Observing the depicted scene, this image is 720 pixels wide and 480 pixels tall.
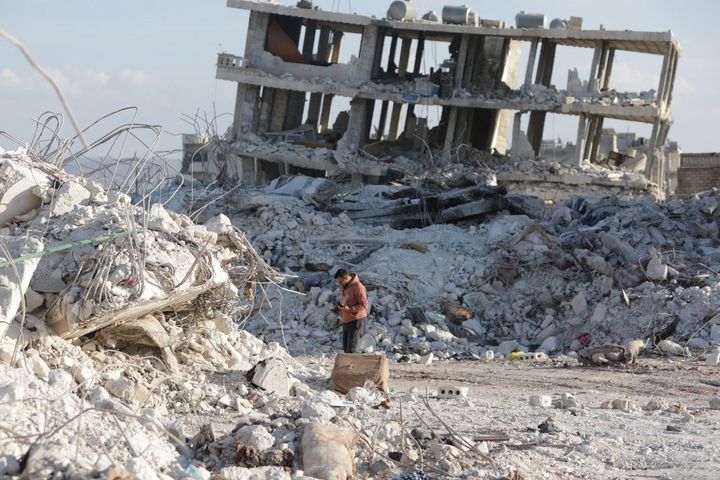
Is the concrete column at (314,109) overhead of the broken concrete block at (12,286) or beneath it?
overhead

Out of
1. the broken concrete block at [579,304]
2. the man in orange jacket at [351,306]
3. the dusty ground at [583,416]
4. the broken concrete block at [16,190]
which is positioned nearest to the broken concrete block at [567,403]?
the dusty ground at [583,416]

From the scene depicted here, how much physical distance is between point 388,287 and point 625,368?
5112 millimetres

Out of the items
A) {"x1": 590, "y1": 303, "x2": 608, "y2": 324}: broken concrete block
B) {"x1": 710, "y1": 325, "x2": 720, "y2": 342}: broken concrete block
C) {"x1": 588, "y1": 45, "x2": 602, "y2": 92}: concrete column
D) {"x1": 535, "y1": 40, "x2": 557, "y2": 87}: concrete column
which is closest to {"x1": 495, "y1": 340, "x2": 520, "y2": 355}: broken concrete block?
{"x1": 590, "y1": 303, "x2": 608, "y2": 324}: broken concrete block

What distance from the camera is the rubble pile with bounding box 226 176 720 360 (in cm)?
1512

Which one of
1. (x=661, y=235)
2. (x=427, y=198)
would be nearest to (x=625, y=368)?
(x=661, y=235)

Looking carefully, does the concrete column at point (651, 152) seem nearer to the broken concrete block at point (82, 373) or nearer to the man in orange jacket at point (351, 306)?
the man in orange jacket at point (351, 306)

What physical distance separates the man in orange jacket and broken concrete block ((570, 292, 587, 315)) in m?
4.89

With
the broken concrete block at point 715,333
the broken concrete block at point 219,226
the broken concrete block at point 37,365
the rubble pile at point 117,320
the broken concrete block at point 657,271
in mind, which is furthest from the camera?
the broken concrete block at point 657,271

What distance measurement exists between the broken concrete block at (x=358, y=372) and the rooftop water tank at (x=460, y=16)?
25.1m

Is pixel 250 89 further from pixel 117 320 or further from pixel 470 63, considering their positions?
pixel 117 320

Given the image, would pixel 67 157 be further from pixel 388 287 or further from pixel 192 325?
pixel 388 287

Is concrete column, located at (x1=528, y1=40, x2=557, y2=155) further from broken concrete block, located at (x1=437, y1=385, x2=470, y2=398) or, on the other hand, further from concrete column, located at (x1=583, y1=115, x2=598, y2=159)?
broken concrete block, located at (x1=437, y1=385, x2=470, y2=398)

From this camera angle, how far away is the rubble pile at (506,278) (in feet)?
49.6

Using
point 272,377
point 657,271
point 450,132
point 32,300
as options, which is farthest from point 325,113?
point 32,300
